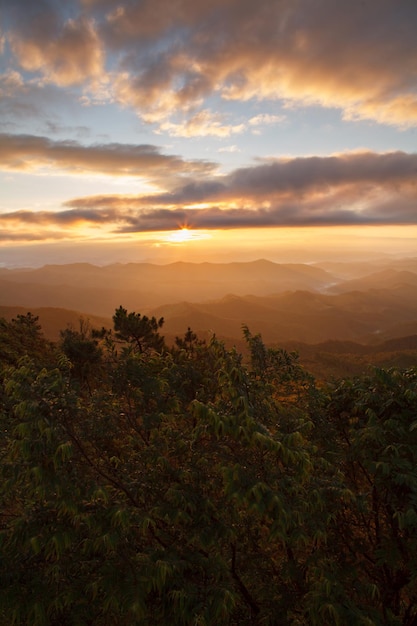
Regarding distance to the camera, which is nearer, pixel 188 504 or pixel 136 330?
pixel 188 504

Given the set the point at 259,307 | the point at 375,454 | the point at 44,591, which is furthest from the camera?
the point at 259,307

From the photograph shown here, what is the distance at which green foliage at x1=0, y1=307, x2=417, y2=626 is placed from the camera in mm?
5211

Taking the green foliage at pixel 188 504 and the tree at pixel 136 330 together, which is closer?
the green foliage at pixel 188 504

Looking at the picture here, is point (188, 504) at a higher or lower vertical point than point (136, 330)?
lower

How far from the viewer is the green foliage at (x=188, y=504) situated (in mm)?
5211

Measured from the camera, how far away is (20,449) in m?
5.17

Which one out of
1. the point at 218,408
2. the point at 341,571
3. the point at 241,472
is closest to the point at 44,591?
the point at 241,472

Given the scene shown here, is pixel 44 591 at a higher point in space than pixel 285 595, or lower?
→ higher

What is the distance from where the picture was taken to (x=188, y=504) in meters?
6.12

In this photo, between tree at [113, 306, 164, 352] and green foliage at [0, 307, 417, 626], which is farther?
tree at [113, 306, 164, 352]

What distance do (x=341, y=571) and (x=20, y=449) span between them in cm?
700

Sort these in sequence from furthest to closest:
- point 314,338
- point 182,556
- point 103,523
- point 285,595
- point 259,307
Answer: point 259,307 → point 314,338 → point 285,595 → point 182,556 → point 103,523

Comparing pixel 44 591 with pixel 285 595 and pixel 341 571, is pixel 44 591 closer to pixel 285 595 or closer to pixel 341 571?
pixel 285 595

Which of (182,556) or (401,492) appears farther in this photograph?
(401,492)
